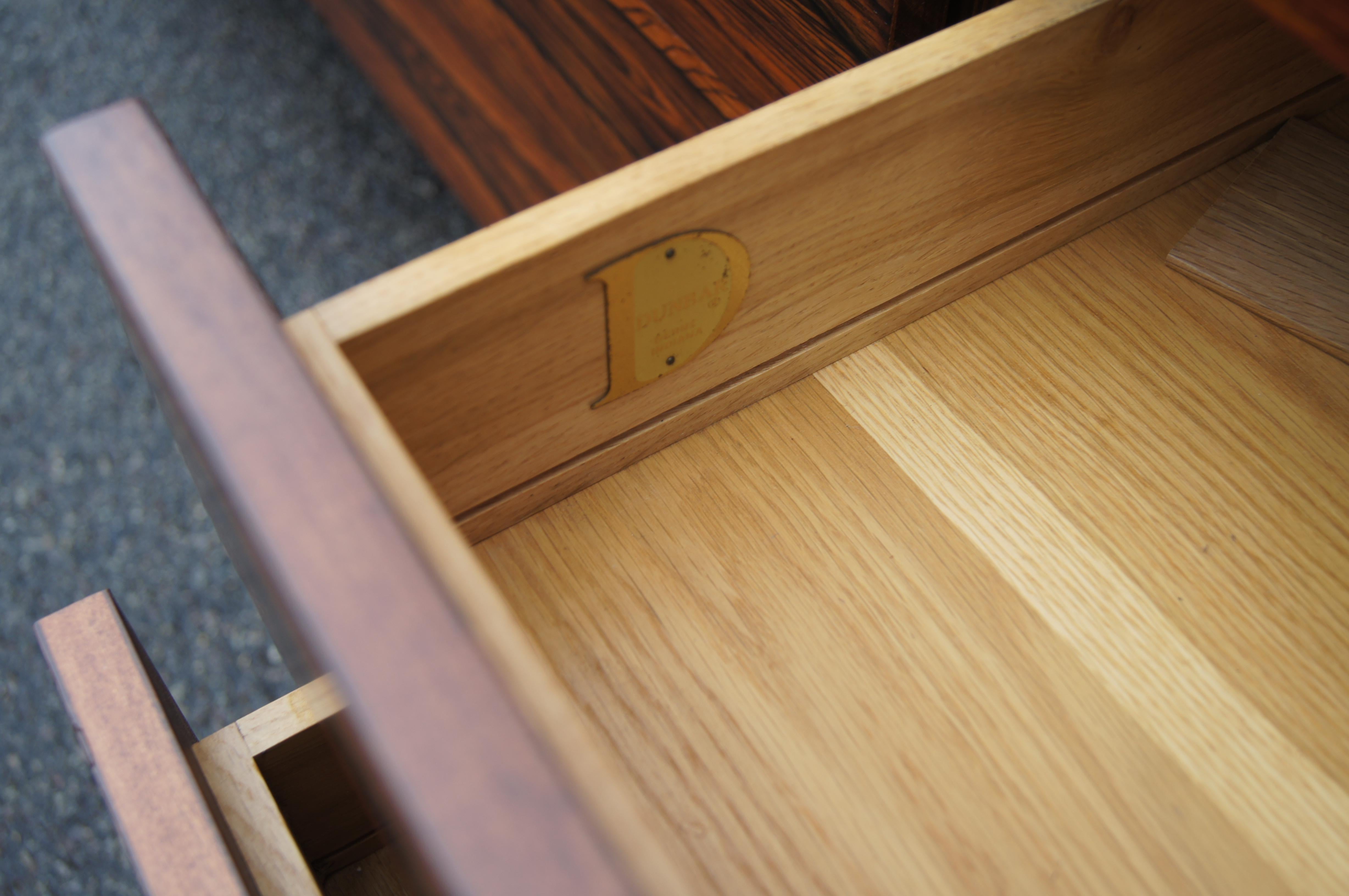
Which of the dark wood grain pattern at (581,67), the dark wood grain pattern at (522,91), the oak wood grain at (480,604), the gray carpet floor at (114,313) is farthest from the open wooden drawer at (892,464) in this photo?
the gray carpet floor at (114,313)

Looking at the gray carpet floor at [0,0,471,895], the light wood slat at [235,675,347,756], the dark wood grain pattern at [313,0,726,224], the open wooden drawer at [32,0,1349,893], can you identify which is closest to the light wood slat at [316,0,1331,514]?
the open wooden drawer at [32,0,1349,893]

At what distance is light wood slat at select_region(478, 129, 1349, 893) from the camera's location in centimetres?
45

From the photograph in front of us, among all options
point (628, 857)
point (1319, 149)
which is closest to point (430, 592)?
point (628, 857)

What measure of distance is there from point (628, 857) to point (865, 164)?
12.8 inches

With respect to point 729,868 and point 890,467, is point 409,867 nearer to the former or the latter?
point 729,868

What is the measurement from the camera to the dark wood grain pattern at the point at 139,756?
16.1 inches

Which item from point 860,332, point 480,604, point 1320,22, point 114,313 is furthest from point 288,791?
point 114,313

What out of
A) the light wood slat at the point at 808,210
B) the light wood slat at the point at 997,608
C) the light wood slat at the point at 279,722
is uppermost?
the light wood slat at the point at 808,210

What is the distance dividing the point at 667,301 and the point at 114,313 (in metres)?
1.01

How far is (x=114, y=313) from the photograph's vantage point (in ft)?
4.00

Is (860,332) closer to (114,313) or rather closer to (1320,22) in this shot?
(1320,22)

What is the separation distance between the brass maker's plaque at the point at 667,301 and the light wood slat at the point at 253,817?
→ 24 centimetres

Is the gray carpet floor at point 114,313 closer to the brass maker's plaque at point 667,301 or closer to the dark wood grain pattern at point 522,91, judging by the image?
the dark wood grain pattern at point 522,91

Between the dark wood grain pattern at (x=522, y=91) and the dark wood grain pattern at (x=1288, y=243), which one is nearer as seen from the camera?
the dark wood grain pattern at (x=1288, y=243)
